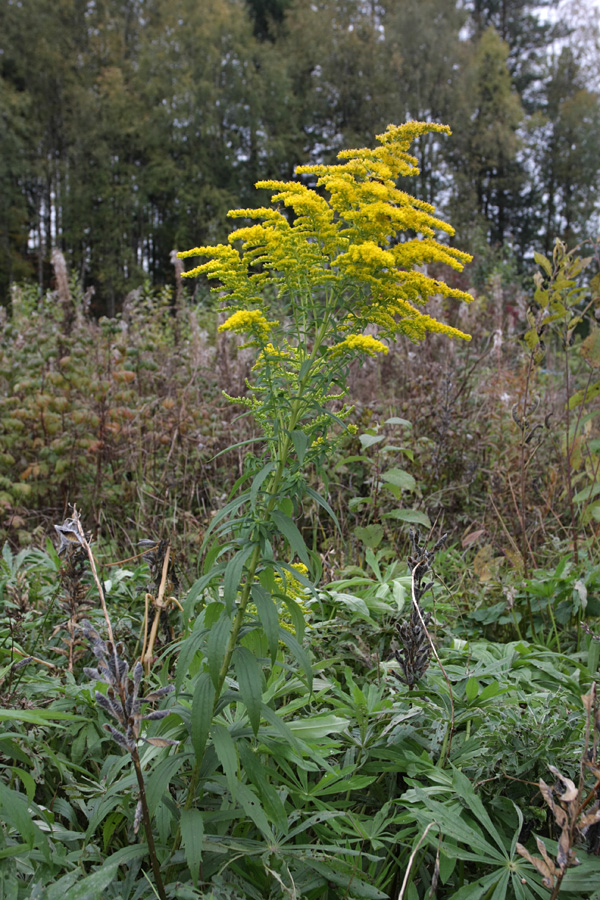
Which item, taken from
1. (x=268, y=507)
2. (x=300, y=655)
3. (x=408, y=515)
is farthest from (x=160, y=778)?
(x=408, y=515)

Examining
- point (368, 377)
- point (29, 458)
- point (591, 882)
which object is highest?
point (368, 377)

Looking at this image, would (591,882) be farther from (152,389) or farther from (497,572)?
(152,389)

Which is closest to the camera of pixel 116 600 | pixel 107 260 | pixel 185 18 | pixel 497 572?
pixel 116 600

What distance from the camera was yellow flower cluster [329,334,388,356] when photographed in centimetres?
132

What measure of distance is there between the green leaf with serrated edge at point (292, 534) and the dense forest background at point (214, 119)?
2367 cm

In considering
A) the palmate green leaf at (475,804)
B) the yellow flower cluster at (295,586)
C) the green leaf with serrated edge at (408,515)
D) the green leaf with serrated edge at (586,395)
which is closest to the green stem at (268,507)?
the yellow flower cluster at (295,586)

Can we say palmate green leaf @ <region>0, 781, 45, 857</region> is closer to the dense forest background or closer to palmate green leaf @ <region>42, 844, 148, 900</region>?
palmate green leaf @ <region>42, 844, 148, 900</region>

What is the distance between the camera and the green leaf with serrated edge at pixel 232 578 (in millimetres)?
1213

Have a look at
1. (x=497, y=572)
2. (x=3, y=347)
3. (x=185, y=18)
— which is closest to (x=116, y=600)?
(x=497, y=572)

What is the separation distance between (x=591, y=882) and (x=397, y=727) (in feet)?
1.75

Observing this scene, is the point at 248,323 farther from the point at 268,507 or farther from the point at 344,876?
the point at 344,876

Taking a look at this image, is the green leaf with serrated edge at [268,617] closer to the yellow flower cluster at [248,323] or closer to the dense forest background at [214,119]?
the yellow flower cluster at [248,323]

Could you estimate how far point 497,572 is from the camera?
272 centimetres

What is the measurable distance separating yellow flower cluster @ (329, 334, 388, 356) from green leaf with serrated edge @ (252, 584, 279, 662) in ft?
1.89
